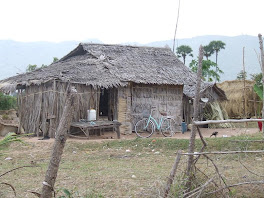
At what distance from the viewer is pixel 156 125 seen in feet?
44.8

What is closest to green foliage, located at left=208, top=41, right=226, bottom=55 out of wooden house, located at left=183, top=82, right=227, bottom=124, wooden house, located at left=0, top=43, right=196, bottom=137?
wooden house, located at left=183, top=82, right=227, bottom=124

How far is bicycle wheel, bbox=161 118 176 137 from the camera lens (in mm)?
13327

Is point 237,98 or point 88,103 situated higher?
point 237,98

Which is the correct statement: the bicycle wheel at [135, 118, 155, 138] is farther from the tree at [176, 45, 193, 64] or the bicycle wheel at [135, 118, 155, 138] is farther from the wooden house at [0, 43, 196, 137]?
the tree at [176, 45, 193, 64]

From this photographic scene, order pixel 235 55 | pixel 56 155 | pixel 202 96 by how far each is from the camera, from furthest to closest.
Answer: pixel 235 55 < pixel 202 96 < pixel 56 155

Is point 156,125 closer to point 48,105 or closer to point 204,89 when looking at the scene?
point 204,89

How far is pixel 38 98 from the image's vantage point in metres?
12.7

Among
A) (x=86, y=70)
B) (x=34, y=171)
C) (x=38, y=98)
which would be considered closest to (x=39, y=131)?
(x=38, y=98)

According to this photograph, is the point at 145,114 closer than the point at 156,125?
Yes

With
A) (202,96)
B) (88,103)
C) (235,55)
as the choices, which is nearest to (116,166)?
(88,103)

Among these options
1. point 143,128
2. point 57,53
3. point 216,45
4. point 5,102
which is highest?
point 57,53

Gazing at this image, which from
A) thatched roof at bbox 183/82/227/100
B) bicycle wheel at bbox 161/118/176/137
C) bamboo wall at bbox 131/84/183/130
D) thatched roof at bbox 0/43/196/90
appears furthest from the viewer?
thatched roof at bbox 183/82/227/100

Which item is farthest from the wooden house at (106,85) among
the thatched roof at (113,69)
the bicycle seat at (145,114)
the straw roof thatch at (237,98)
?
the straw roof thatch at (237,98)

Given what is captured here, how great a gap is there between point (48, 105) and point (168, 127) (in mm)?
4625
